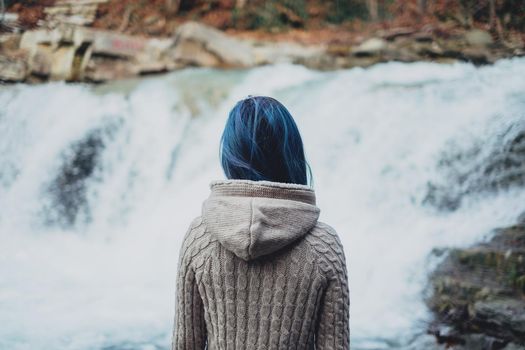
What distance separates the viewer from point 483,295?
158 inches

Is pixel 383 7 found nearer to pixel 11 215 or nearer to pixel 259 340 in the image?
pixel 11 215

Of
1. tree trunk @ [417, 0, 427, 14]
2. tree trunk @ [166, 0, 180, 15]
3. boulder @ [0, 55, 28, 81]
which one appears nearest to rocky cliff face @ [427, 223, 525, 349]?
boulder @ [0, 55, 28, 81]

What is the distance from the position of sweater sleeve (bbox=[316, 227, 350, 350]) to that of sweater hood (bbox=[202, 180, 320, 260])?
0.09 m

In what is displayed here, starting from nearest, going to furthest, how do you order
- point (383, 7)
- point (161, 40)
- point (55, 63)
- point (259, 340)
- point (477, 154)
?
point (259, 340) < point (477, 154) < point (55, 63) < point (161, 40) < point (383, 7)

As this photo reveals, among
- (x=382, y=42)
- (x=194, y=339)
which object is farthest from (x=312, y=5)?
(x=194, y=339)

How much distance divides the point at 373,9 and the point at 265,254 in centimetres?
1306

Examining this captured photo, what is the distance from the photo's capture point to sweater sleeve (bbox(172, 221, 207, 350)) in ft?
4.22

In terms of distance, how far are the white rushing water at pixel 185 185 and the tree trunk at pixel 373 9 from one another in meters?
4.59

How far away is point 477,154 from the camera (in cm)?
526

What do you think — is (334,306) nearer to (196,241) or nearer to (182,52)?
(196,241)

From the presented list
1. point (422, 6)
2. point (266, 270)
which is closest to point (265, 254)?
point (266, 270)

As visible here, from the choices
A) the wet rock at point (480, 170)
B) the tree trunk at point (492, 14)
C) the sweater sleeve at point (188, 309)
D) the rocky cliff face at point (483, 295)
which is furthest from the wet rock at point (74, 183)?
the tree trunk at point (492, 14)

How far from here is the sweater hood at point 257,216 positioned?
117 cm

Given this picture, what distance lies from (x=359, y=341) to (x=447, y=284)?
2.83 ft
